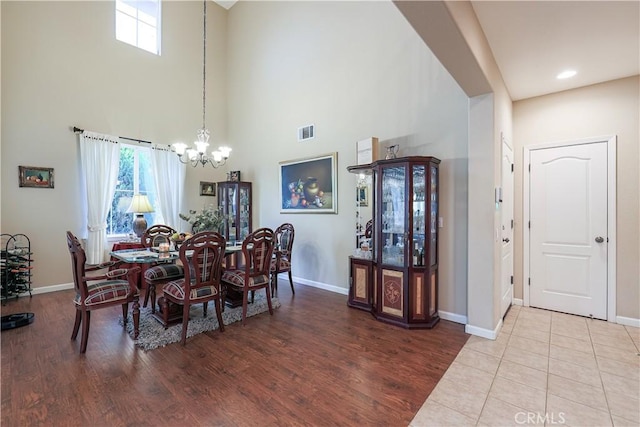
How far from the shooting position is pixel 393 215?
3428 mm

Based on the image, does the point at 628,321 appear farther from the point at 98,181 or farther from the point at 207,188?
the point at 98,181

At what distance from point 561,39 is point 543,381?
2.86 m

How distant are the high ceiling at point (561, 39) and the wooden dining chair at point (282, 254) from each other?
3212 millimetres

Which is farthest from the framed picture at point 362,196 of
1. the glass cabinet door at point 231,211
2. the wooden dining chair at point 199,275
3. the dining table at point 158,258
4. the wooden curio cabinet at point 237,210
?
the glass cabinet door at point 231,211

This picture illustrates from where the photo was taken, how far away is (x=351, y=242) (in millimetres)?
4352

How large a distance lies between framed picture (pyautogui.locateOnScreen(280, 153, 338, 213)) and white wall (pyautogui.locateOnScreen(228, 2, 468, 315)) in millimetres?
127

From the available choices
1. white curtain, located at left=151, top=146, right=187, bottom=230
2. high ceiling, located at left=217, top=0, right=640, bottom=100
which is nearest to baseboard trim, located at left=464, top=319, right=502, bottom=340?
high ceiling, located at left=217, top=0, right=640, bottom=100

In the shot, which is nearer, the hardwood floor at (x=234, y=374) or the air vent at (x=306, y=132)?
the hardwood floor at (x=234, y=374)

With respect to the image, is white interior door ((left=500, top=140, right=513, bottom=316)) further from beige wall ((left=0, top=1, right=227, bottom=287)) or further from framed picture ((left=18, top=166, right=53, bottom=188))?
framed picture ((left=18, top=166, right=53, bottom=188))

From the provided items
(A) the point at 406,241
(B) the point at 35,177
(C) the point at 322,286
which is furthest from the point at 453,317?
(B) the point at 35,177

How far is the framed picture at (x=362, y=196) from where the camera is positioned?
159 inches

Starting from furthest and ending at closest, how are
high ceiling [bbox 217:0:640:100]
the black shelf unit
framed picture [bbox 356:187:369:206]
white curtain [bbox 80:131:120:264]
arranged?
white curtain [bbox 80:131:120:264], framed picture [bbox 356:187:369:206], the black shelf unit, high ceiling [bbox 217:0:640:100]

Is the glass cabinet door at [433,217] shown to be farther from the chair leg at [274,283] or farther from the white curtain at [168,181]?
the white curtain at [168,181]

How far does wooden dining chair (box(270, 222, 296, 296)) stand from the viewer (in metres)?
4.17
